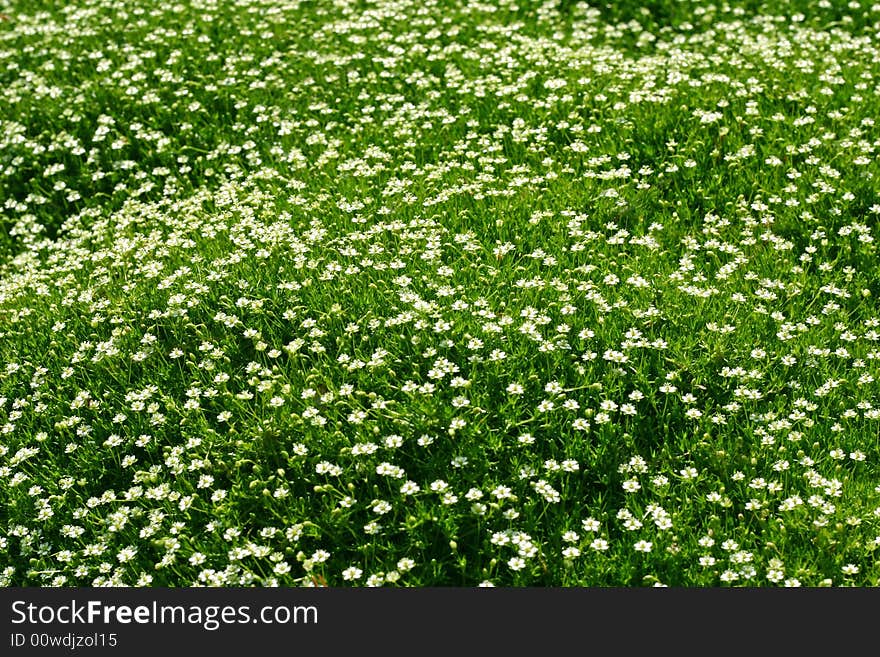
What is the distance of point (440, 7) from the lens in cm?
1088

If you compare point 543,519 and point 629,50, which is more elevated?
point 629,50

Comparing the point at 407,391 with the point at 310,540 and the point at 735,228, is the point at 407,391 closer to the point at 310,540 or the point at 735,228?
the point at 310,540

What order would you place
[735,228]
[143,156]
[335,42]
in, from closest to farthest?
[735,228] → [143,156] → [335,42]

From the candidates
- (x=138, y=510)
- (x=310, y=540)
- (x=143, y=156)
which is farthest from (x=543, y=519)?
(x=143, y=156)

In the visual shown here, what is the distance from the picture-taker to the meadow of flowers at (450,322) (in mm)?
5062

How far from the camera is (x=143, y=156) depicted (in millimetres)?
9258

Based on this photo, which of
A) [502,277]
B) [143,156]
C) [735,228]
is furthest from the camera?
[143,156]

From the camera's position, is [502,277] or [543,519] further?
[502,277]

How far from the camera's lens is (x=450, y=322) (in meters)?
5.95

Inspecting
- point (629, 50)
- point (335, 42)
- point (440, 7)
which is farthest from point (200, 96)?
point (629, 50)

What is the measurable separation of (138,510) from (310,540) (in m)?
0.97

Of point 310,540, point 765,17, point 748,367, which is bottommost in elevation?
point 310,540

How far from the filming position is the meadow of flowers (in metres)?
5.06

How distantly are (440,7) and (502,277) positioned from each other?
557 cm
